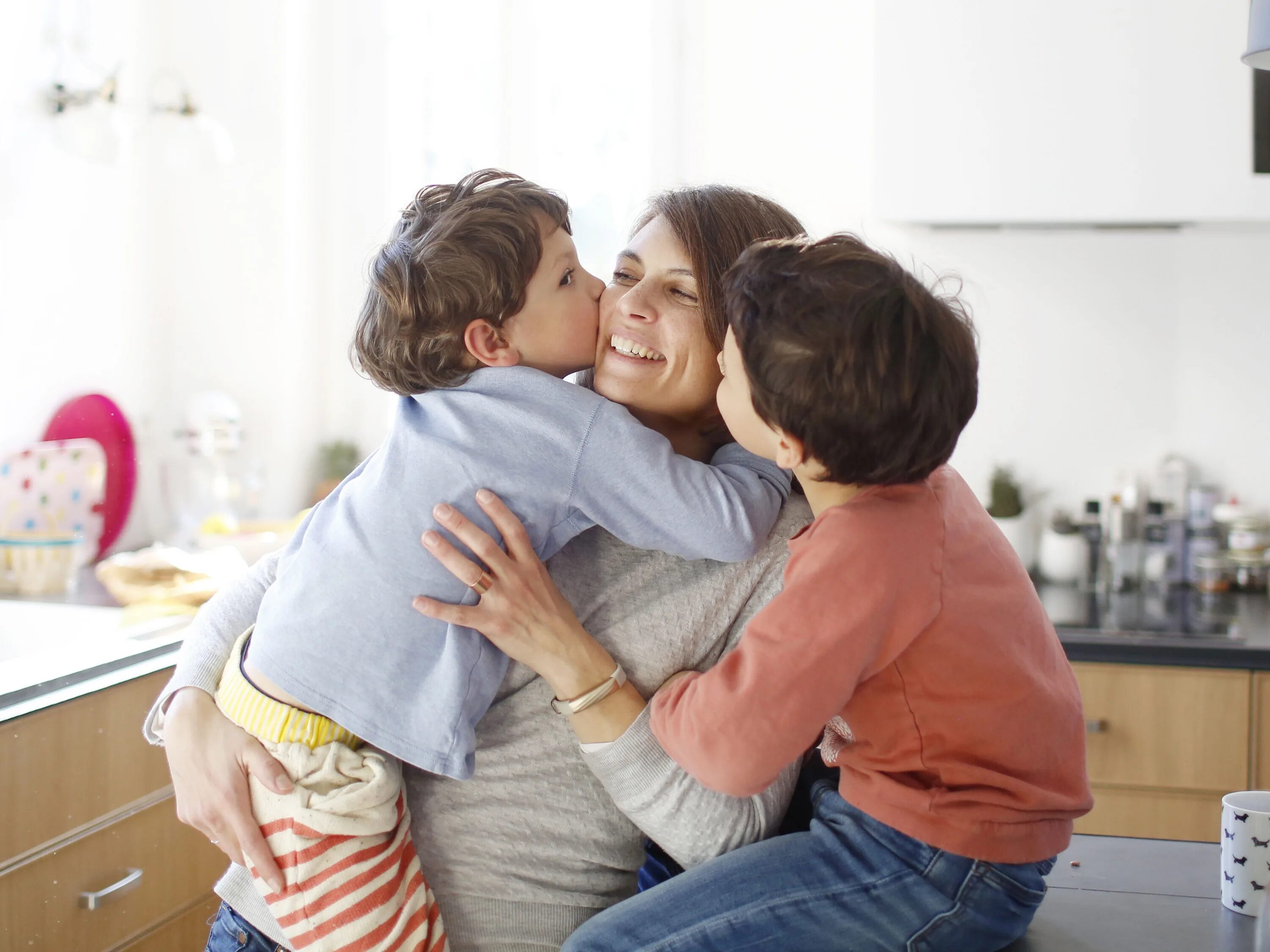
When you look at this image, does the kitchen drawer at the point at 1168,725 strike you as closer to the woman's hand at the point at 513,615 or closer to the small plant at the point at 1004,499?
the small plant at the point at 1004,499

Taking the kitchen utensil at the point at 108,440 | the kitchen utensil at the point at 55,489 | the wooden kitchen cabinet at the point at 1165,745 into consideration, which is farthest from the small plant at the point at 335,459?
the wooden kitchen cabinet at the point at 1165,745

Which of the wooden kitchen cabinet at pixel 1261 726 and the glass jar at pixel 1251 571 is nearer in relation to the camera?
the wooden kitchen cabinet at pixel 1261 726

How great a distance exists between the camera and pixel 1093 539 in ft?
9.74

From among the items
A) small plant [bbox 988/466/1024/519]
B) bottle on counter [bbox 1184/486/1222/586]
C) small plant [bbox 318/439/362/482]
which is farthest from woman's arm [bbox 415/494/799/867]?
small plant [bbox 318/439/362/482]

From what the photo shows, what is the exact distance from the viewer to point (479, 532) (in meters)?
1.09

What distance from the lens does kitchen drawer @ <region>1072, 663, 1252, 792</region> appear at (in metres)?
2.34

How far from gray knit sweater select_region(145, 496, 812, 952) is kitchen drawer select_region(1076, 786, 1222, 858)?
156 centimetres

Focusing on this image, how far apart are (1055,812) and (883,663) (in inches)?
9.0

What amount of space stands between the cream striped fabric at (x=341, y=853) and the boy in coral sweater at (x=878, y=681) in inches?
6.6

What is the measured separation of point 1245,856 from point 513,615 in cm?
72

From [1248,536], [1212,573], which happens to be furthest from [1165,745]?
[1248,536]

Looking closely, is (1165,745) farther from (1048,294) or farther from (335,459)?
(335,459)

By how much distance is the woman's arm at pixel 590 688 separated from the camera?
1072mm

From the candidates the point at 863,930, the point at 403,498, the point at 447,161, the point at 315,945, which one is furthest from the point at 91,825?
the point at 447,161
